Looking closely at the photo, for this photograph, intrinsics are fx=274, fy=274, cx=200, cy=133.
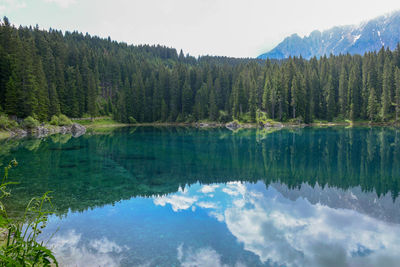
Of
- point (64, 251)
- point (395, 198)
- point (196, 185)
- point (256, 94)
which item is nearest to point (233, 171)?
point (196, 185)

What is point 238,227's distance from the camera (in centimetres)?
1262

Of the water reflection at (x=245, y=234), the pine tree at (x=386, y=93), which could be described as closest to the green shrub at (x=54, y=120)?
the water reflection at (x=245, y=234)

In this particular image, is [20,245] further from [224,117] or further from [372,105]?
[224,117]

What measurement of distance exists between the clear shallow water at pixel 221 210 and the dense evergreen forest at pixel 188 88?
48545mm

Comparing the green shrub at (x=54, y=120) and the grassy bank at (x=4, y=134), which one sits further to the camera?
the green shrub at (x=54, y=120)

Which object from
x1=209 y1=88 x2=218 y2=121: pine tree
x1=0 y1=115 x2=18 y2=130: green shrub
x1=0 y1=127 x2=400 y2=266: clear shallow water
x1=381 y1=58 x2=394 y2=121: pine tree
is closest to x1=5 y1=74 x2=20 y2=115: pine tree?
x1=0 y1=115 x2=18 y2=130: green shrub

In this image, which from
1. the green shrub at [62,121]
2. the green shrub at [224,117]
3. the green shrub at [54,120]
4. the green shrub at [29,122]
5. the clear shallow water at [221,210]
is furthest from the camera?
the green shrub at [224,117]

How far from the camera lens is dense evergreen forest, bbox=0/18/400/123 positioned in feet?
215

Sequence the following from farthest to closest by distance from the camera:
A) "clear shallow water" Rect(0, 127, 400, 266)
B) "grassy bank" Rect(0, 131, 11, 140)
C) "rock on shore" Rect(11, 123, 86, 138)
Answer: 1. "rock on shore" Rect(11, 123, 86, 138)
2. "grassy bank" Rect(0, 131, 11, 140)
3. "clear shallow water" Rect(0, 127, 400, 266)

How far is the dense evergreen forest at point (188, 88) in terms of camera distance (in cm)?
6550

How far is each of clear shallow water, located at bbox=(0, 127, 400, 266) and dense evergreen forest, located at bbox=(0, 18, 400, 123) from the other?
48.5 metres

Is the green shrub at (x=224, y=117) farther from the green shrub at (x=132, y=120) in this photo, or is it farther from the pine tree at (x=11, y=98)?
the pine tree at (x=11, y=98)

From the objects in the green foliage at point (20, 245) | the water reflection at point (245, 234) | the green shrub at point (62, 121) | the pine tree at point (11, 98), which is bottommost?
the water reflection at point (245, 234)

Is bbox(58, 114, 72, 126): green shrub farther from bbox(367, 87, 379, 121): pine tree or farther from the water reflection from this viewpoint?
bbox(367, 87, 379, 121): pine tree
